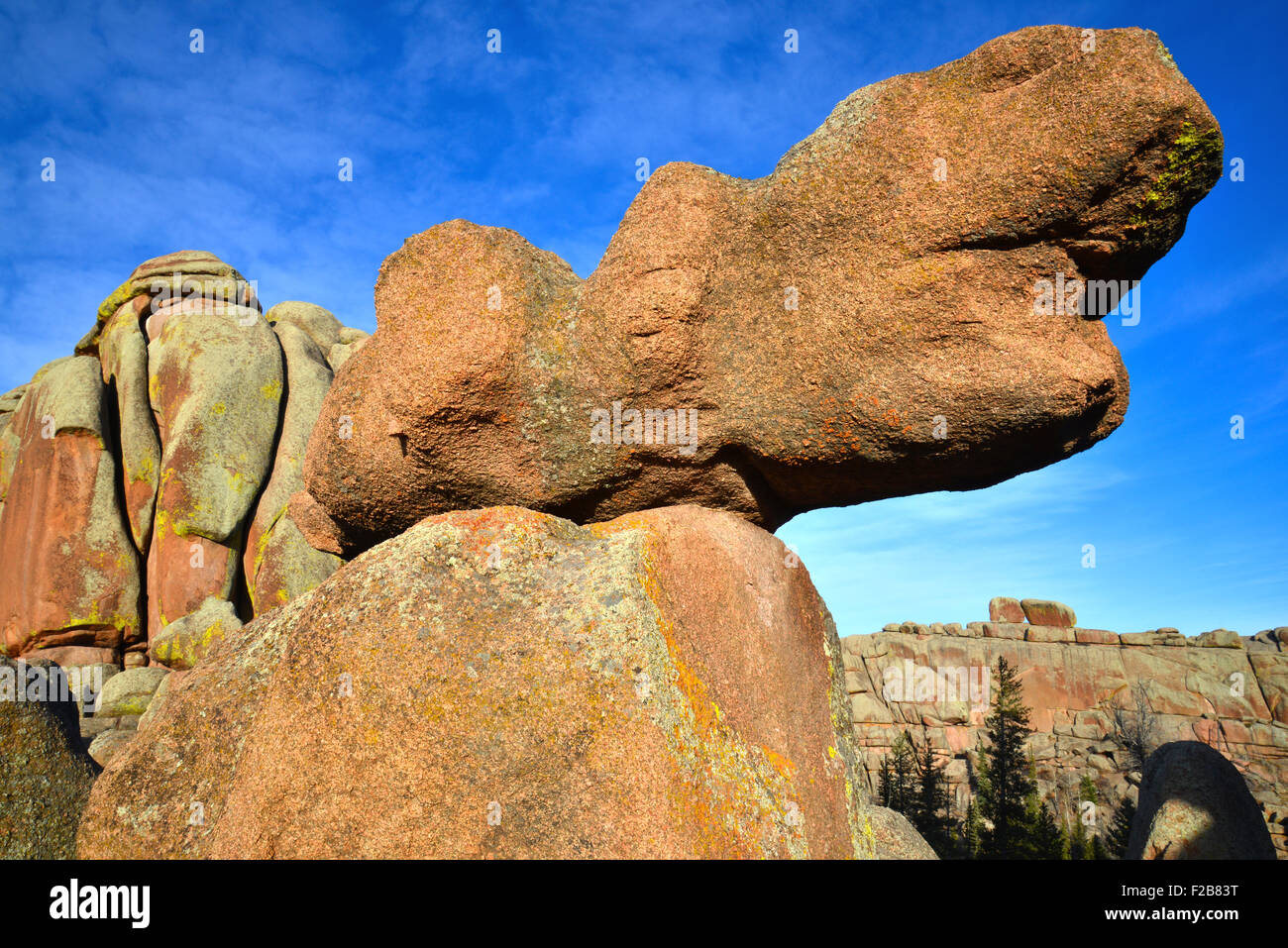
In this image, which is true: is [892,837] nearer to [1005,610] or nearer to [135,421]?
[135,421]

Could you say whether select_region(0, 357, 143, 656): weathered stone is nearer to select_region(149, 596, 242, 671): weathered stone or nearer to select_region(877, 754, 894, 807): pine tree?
select_region(149, 596, 242, 671): weathered stone

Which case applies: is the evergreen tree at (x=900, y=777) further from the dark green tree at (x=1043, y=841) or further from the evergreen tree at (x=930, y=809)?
the dark green tree at (x=1043, y=841)

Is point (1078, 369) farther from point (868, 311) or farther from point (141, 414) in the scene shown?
point (141, 414)

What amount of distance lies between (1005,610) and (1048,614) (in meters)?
1.44

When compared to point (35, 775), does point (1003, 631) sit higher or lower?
lower

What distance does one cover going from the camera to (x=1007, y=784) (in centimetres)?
2170

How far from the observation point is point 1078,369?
147 inches

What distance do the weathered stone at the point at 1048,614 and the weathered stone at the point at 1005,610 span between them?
27cm

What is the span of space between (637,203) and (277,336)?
11081mm

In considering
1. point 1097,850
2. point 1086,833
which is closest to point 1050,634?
point 1086,833

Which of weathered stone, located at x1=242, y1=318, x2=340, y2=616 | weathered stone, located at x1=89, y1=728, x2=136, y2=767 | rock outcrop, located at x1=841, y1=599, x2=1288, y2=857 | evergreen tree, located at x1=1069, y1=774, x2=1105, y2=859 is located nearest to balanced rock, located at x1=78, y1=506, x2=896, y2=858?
weathered stone, located at x1=89, y1=728, x2=136, y2=767

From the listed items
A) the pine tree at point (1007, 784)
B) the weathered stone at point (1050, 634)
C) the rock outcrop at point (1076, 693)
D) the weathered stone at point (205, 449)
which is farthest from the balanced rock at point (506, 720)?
the weathered stone at point (1050, 634)

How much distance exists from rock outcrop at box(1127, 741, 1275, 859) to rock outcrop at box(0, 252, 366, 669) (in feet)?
33.2
